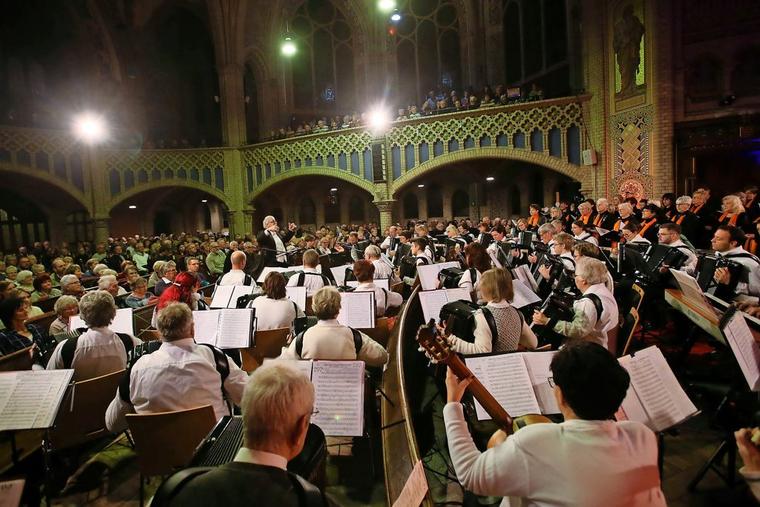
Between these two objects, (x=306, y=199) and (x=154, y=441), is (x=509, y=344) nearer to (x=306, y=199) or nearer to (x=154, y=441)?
(x=154, y=441)

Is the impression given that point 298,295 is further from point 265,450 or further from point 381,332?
point 265,450

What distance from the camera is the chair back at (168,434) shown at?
2736 mm

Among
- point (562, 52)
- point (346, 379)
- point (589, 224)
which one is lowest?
point (346, 379)

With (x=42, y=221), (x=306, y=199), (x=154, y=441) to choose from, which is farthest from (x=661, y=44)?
(x=42, y=221)

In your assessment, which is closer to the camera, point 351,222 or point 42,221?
point 42,221

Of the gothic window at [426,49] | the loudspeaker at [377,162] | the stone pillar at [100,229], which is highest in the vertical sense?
the gothic window at [426,49]

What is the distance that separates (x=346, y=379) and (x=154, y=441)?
1205 millimetres

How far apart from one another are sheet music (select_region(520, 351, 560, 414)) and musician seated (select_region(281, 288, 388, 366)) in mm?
1336

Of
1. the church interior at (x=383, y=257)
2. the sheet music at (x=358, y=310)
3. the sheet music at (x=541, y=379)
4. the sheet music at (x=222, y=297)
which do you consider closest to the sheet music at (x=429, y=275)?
the church interior at (x=383, y=257)

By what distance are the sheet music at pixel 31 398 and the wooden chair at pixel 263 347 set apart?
1.76 metres

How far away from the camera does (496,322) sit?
349 centimetres

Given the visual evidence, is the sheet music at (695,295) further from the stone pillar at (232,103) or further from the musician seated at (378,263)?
the stone pillar at (232,103)

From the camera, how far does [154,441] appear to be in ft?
9.22

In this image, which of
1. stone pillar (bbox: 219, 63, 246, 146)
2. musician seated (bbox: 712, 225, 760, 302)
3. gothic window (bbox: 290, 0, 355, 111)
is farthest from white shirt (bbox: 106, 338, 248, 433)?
gothic window (bbox: 290, 0, 355, 111)
